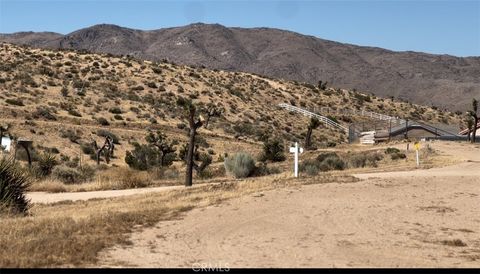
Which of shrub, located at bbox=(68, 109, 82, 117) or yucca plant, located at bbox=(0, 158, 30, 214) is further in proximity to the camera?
shrub, located at bbox=(68, 109, 82, 117)

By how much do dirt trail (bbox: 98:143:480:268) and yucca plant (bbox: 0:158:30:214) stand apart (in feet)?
15.1

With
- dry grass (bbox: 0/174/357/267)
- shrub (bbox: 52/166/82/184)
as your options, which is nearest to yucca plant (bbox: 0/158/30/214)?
dry grass (bbox: 0/174/357/267)

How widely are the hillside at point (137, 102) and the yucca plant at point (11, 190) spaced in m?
29.7

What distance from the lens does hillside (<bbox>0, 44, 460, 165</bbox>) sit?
2232 inches

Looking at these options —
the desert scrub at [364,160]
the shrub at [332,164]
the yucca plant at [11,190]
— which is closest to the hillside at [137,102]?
the shrub at [332,164]

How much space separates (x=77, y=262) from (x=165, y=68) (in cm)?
8549

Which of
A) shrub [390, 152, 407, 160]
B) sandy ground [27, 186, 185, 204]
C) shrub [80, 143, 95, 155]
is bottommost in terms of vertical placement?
sandy ground [27, 186, 185, 204]

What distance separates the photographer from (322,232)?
43.4ft

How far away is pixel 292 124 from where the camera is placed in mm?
79438

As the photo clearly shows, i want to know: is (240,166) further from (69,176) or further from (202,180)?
(69,176)

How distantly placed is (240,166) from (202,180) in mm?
3062

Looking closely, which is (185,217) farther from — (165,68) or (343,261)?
(165,68)

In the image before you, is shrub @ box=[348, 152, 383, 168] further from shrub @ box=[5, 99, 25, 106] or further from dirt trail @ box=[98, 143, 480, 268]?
shrub @ box=[5, 99, 25, 106]

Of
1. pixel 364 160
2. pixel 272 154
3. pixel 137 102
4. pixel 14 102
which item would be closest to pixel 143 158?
pixel 272 154
